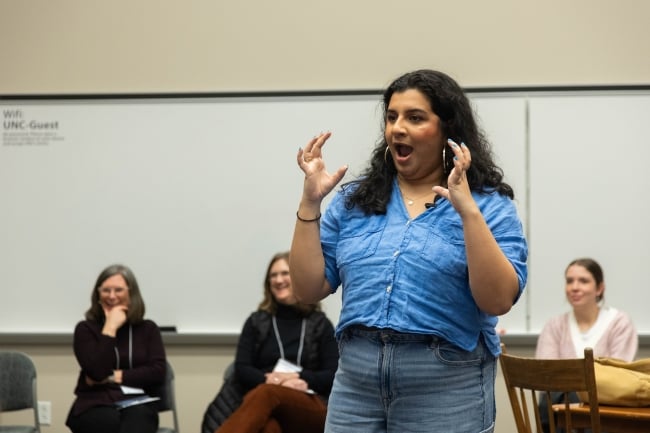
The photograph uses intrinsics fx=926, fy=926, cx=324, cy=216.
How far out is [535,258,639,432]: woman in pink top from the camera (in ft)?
15.3

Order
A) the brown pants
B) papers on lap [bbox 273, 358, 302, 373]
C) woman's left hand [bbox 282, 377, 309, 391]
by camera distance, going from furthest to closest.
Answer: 1. papers on lap [bbox 273, 358, 302, 373]
2. woman's left hand [bbox 282, 377, 309, 391]
3. the brown pants

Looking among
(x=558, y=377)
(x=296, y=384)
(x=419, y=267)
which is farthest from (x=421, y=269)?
(x=296, y=384)

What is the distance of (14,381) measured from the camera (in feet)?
15.8

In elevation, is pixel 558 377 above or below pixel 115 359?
above

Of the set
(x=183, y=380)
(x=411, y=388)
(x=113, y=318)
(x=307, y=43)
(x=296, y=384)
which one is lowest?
(x=183, y=380)

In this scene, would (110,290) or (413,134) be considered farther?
(110,290)

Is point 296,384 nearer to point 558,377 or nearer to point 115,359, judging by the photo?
point 115,359

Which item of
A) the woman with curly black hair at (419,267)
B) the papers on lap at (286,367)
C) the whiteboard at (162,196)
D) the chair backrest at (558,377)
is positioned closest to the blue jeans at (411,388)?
the woman with curly black hair at (419,267)

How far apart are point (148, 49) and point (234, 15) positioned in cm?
56

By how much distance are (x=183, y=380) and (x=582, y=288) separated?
232cm

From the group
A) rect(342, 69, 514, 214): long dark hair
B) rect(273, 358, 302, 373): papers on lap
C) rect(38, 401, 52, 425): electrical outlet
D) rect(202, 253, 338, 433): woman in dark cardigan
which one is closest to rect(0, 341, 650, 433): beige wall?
rect(38, 401, 52, 425): electrical outlet

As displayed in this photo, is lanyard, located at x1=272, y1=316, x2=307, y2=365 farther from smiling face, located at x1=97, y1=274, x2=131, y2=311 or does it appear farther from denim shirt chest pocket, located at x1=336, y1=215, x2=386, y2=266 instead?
denim shirt chest pocket, located at x1=336, y1=215, x2=386, y2=266

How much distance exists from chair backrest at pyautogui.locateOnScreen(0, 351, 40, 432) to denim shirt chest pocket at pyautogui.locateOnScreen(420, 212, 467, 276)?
11.4ft

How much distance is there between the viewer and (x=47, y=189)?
5.49 metres
